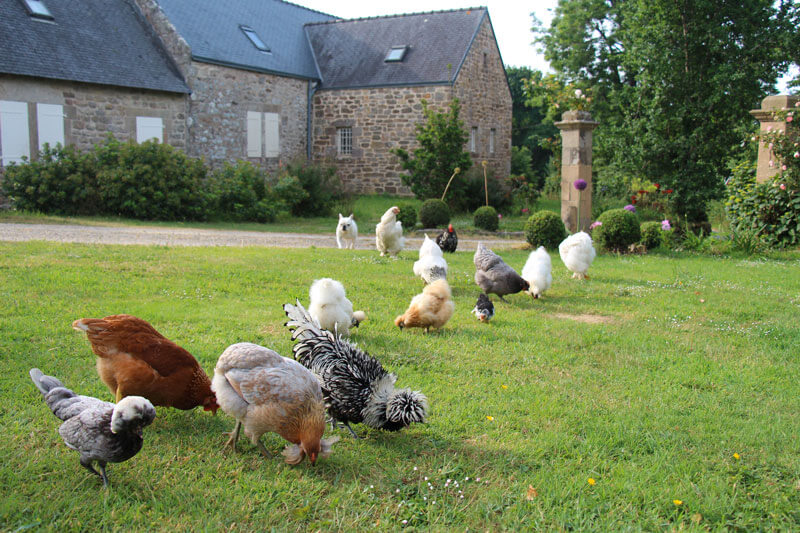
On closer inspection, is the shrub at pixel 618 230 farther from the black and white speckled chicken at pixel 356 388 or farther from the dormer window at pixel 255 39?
the dormer window at pixel 255 39

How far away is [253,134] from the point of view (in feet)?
83.1

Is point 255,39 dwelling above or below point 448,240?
above

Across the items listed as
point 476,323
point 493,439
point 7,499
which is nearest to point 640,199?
point 476,323

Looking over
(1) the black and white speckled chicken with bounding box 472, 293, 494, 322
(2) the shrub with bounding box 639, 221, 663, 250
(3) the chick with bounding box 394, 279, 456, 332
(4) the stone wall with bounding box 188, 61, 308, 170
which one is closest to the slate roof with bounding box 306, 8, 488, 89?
(4) the stone wall with bounding box 188, 61, 308, 170

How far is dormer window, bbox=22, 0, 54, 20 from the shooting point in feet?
62.5

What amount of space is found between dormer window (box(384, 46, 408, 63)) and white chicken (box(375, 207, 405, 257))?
16.9 meters

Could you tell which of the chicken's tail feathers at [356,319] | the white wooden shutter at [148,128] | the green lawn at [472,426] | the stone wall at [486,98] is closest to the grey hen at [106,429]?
the green lawn at [472,426]

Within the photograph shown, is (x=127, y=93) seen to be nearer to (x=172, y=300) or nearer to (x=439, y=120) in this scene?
(x=439, y=120)

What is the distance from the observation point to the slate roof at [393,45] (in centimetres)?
2633

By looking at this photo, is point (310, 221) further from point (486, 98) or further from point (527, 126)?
point (527, 126)

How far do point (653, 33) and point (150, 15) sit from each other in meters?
16.9

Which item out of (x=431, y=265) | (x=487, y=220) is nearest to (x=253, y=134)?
(x=487, y=220)

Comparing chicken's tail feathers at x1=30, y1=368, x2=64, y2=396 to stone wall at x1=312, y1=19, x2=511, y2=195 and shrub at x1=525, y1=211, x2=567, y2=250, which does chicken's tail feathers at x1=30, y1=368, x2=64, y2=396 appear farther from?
stone wall at x1=312, y1=19, x2=511, y2=195

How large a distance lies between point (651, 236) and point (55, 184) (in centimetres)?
1500
